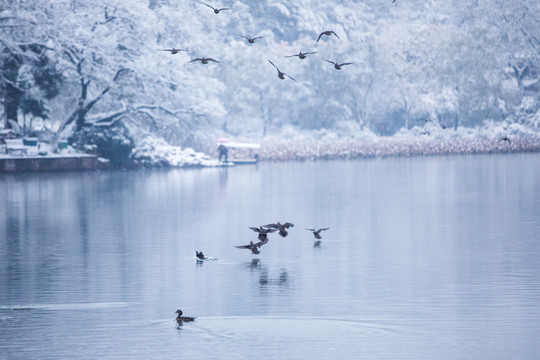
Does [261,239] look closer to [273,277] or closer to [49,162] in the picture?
[273,277]

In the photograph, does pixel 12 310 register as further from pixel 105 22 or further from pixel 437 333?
pixel 105 22

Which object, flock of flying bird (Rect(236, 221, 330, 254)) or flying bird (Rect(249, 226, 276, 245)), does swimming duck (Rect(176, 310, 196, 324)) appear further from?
flying bird (Rect(249, 226, 276, 245))

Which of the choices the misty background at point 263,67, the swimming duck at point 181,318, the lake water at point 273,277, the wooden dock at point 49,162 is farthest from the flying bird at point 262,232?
the misty background at point 263,67

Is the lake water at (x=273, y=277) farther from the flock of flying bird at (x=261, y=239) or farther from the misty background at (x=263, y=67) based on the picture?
the misty background at (x=263, y=67)

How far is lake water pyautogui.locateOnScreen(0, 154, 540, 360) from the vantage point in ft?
39.0

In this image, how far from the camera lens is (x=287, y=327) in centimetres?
1264

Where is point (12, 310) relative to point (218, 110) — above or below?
below

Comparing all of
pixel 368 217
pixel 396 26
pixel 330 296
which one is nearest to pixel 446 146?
pixel 396 26

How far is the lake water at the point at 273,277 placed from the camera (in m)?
11.9

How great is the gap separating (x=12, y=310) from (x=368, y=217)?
14.3m

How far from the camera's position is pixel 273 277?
54.3 ft

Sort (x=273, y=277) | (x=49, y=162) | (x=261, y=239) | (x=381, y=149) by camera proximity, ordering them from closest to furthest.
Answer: (x=273, y=277)
(x=261, y=239)
(x=49, y=162)
(x=381, y=149)

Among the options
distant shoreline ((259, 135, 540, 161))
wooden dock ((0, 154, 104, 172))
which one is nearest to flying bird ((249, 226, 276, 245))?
wooden dock ((0, 154, 104, 172))

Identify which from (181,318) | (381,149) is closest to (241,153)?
(381,149)
